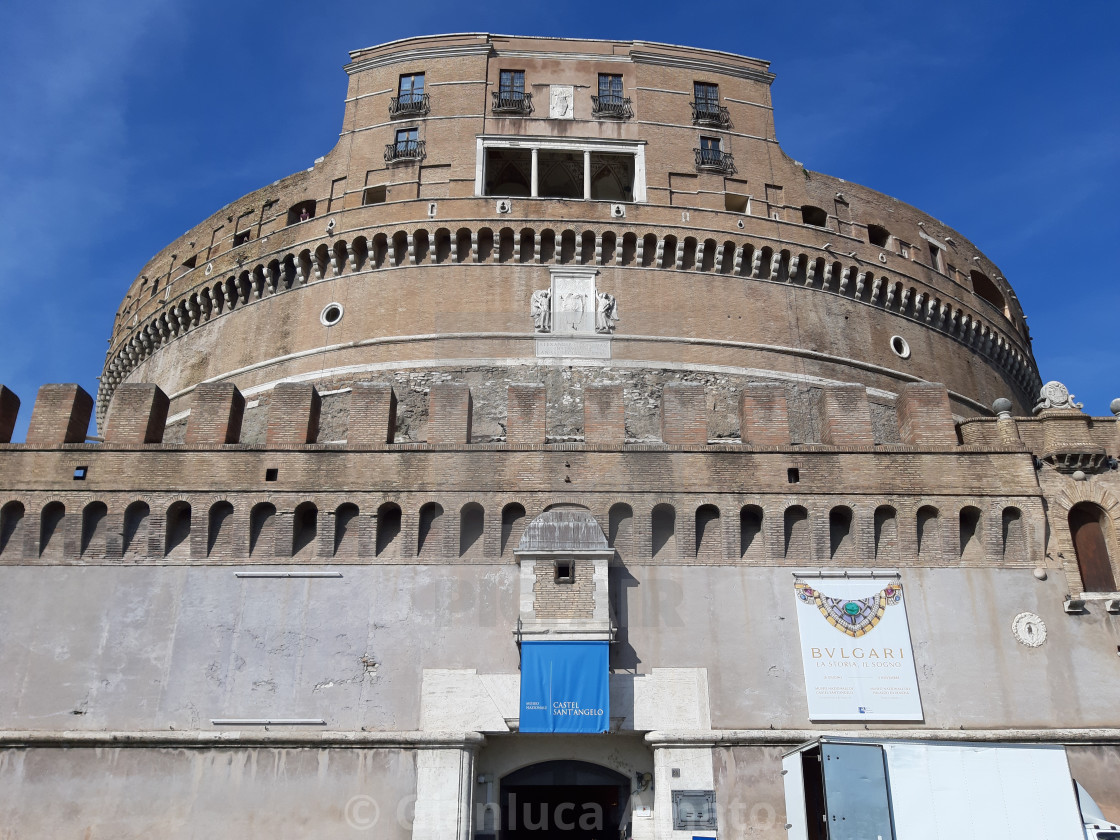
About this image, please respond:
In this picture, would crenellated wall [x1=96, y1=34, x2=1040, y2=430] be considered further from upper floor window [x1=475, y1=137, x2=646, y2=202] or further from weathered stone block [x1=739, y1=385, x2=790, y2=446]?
weathered stone block [x1=739, y1=385, x2=790, y2=446]

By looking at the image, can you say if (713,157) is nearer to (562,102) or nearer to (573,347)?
(562,102)

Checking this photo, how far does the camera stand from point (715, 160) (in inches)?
1002

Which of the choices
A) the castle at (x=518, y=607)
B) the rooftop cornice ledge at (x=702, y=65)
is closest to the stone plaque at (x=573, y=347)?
the castle at (x=518, y=607)

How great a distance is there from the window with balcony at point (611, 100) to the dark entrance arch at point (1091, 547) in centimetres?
1507

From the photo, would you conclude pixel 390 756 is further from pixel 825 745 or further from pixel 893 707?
pixel 893 707

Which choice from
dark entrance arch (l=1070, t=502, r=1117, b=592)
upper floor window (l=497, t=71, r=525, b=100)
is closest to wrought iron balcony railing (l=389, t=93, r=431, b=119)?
upper floor window (l=497, t=71, r=525, b=100)

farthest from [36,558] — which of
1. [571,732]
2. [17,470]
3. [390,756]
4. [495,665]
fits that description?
[571,732]

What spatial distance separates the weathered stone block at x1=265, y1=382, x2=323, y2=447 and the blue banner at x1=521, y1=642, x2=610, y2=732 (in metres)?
5.19

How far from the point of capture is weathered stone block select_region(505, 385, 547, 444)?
52.4 ft

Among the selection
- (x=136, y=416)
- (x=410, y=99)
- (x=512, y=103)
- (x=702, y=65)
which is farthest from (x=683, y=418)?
(x=702, y=65)

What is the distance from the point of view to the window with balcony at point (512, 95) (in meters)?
25.5

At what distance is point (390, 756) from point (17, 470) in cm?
786

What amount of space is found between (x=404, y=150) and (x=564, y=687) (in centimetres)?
1609

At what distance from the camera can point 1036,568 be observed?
50.4 ft
